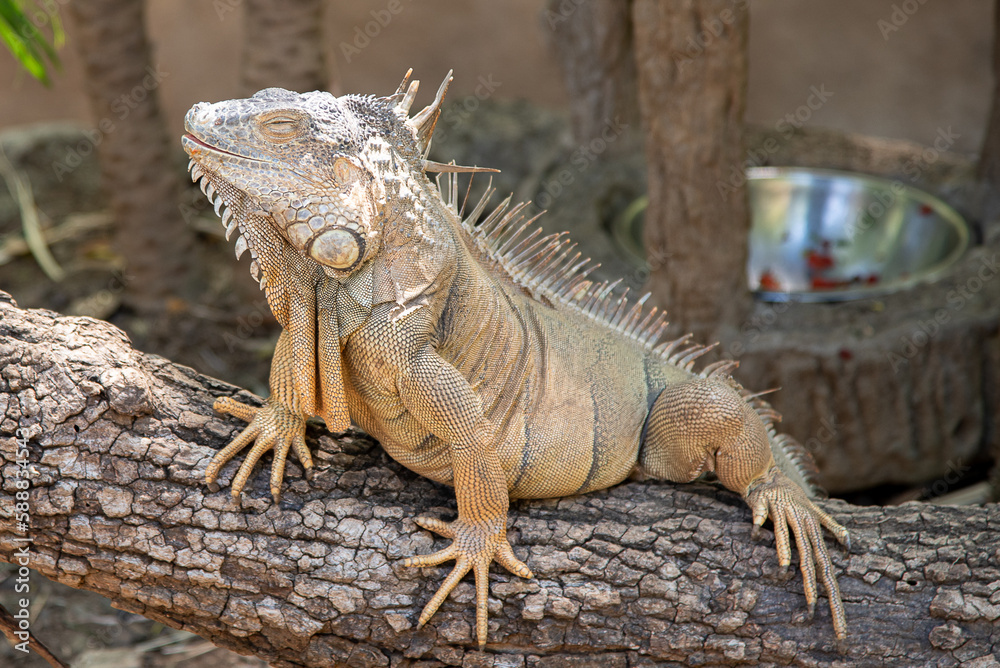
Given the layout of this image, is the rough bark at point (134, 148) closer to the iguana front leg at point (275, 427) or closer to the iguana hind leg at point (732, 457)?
the iguana front leg at point (275, 427)

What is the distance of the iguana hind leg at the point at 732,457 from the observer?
127 inches

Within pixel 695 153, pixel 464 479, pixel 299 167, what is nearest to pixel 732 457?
pixel 464 479

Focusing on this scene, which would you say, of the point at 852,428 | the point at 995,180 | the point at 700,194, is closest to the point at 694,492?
the point at 700,194

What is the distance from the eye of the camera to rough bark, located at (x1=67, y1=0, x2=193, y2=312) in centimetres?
627

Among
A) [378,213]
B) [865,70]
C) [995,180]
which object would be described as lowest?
[378,213]

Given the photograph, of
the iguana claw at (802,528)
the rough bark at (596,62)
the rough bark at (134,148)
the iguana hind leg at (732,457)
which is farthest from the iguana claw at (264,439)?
the rough bark at (596,62)

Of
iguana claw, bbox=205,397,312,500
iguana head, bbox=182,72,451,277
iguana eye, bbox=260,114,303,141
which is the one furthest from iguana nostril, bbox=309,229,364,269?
iguana claw, bbox=205,397,312,500

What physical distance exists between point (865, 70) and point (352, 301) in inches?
373

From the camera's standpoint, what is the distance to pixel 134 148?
663 centimetres

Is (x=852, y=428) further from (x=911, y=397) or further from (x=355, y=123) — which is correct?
(x=355, y=123)

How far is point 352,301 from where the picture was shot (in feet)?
9.70

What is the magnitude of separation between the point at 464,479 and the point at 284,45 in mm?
4056

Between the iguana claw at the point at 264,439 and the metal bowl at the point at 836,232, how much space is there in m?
3.78

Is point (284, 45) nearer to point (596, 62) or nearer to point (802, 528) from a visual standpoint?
point (596, 62)
